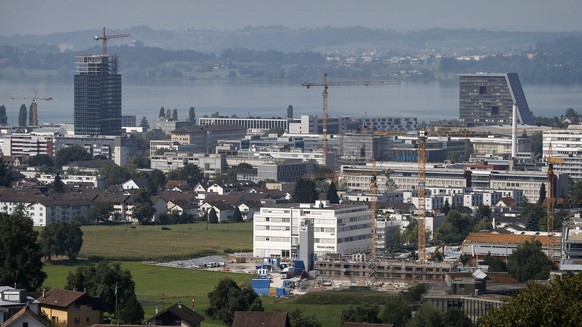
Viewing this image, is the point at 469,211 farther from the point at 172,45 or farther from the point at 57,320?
the point at 172,45

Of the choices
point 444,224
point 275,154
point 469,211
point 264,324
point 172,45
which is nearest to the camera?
point 264,324

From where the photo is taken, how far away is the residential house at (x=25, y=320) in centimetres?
1524

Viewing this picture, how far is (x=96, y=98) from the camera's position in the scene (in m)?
53.4

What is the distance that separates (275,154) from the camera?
46.2 meters

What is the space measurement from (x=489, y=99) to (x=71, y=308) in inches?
1845

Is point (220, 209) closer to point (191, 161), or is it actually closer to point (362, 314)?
point (191, 161)

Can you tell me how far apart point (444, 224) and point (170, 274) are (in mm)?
6884

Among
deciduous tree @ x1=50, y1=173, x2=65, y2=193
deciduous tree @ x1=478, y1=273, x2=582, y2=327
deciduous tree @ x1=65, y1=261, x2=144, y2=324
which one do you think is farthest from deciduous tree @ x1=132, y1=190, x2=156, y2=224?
deciduous tree @ x1=478, y1=273, x2=582, y2=327

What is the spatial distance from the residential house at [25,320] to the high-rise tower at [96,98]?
37.9 metres

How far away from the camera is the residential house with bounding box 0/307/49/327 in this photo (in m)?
15.2

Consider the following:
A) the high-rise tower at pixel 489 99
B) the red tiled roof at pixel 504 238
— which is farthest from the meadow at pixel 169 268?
the high-rise tower at pixel 489 99

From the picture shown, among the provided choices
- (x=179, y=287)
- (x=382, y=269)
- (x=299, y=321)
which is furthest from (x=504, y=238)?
(x=299, y=321)

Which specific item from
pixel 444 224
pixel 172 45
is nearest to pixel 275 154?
pixel 444 224

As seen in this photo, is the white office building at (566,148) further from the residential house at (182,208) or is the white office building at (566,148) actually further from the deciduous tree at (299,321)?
the deciduous tree at (299,321)
